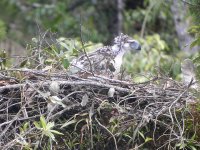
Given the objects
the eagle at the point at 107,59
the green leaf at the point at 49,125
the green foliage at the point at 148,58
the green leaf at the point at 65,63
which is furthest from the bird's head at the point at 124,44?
the green leaf at the point at 49,125

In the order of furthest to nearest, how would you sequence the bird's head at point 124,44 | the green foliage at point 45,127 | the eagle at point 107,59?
the bird's head at point 124,44 → the eagle at point 107,59 → the green foliage at point 45,127

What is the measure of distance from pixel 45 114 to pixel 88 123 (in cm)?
24

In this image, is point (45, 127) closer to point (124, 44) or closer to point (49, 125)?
point (49, 125)

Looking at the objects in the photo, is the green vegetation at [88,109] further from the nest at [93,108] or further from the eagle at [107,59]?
the eagle at [107,59]

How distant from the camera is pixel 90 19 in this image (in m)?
11.5

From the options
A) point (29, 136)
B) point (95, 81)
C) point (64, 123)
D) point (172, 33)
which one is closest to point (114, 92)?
point (95, 81)

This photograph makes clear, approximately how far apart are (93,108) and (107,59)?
4.15ft

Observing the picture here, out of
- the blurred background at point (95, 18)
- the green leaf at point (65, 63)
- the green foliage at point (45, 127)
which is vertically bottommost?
the green foliage at point (45, 127)

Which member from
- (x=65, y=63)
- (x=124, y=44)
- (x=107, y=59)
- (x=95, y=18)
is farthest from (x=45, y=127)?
(x=95, y=18)

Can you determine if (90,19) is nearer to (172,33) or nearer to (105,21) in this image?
(105,21)

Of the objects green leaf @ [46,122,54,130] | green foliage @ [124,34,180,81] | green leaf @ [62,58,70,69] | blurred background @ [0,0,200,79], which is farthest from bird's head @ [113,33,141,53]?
blurred background @ [0,0,200,79]

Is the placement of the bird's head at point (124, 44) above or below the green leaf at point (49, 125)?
above

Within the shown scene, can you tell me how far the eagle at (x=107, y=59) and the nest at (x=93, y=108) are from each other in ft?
0.67

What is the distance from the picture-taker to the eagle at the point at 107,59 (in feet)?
13.3
